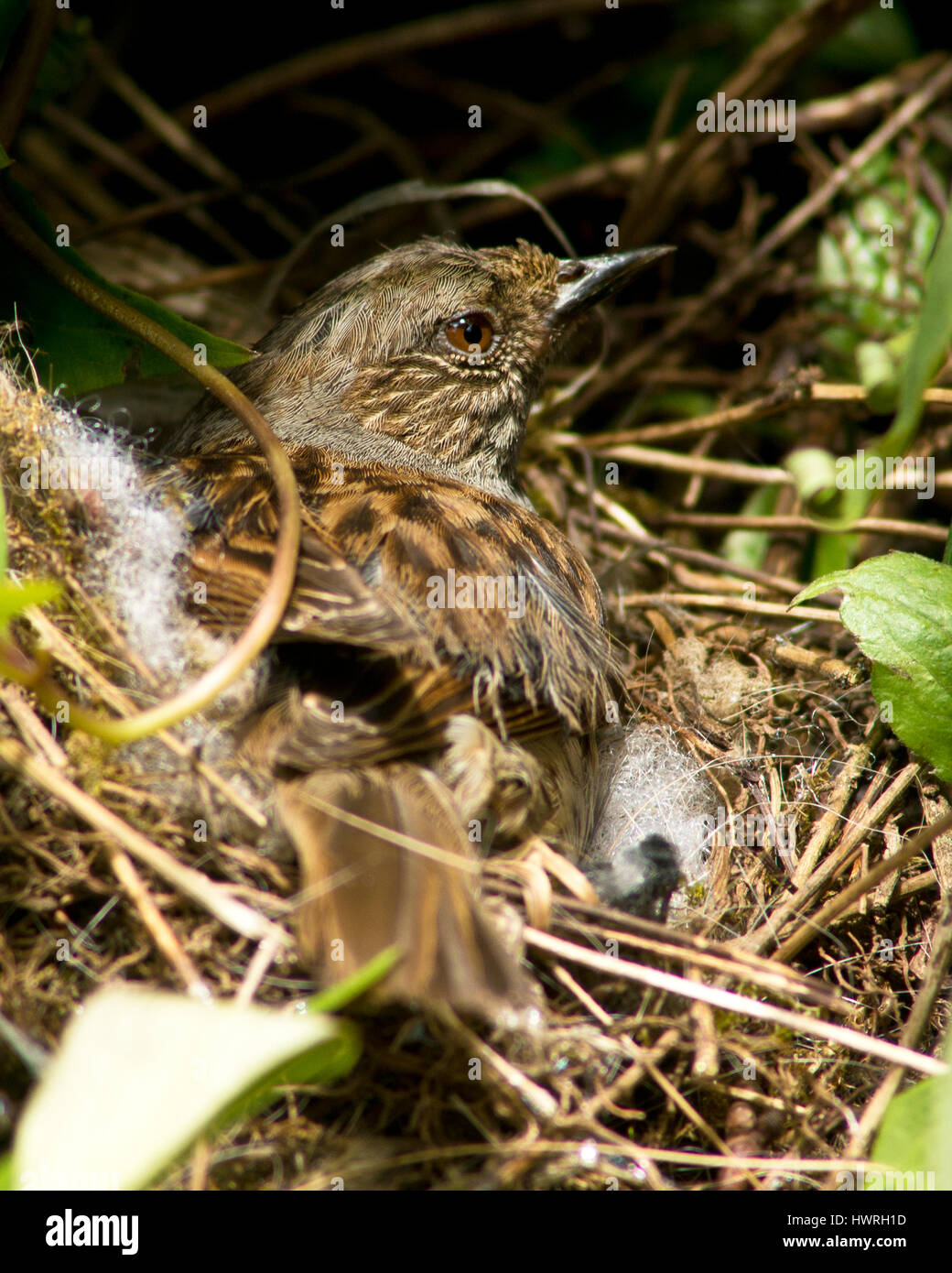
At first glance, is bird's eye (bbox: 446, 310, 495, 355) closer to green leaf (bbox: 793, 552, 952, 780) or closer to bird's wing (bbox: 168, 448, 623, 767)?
bird's wing (bbox: 168, 448, 623, 767)

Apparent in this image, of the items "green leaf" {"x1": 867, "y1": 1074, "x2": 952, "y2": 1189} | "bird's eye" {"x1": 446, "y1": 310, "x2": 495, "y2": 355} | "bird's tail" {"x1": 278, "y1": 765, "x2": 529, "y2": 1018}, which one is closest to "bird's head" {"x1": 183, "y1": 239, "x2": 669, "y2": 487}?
"bird's eye" {"x1": 446, "y1": 310, "x2": 495, "y2": 355}

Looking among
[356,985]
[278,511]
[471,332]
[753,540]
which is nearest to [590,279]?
[471,332]

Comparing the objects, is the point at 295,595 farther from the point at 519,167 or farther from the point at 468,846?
the point at 519,167

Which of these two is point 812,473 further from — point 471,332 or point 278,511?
point 278,511

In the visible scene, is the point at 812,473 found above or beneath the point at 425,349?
beneath

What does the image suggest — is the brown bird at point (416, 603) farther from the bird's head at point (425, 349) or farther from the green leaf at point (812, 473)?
the green leaf at point (812, 473)

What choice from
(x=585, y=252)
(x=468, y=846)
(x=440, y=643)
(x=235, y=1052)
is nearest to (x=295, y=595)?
(x=440, y=643)

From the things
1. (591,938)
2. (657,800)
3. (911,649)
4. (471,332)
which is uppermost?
(471,332)
